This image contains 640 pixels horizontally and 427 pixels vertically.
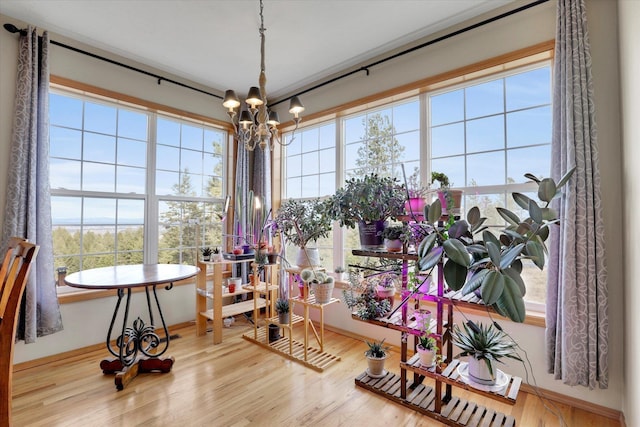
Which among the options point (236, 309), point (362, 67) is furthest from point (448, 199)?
point (236, 309)

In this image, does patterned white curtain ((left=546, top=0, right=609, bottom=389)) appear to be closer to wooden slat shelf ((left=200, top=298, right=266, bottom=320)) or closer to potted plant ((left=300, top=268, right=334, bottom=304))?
potted plant ((left=300, top=268, right=334, bottom=304))

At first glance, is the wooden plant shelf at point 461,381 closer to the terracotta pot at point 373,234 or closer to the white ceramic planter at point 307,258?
the terracotta pot at point 373,234

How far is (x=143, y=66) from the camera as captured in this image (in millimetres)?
3125

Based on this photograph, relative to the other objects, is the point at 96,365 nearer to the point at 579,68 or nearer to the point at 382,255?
the point at 382,255

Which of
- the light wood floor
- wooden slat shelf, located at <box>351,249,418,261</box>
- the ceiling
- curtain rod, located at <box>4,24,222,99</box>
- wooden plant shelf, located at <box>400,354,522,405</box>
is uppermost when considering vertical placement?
the ceiling

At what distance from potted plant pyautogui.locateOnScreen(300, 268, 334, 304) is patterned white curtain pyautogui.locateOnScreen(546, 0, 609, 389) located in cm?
151

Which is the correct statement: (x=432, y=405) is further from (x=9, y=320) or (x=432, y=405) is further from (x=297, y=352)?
(x=9, y=320)

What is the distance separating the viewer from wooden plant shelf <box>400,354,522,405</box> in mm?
1516

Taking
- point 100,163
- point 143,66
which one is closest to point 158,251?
point 100,163

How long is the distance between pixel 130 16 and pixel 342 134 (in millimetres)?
2108

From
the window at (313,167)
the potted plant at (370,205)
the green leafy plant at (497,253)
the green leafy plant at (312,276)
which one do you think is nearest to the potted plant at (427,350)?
the green leafy plant at (497,253)

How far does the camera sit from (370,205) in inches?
79.6

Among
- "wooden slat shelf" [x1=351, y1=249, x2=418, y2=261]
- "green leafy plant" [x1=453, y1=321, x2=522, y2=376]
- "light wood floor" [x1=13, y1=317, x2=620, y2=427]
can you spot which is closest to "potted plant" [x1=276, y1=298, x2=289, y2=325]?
"light wood floor" [x1=13, y1=317, x2=620, y2=427]

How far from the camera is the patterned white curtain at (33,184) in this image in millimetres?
2311
